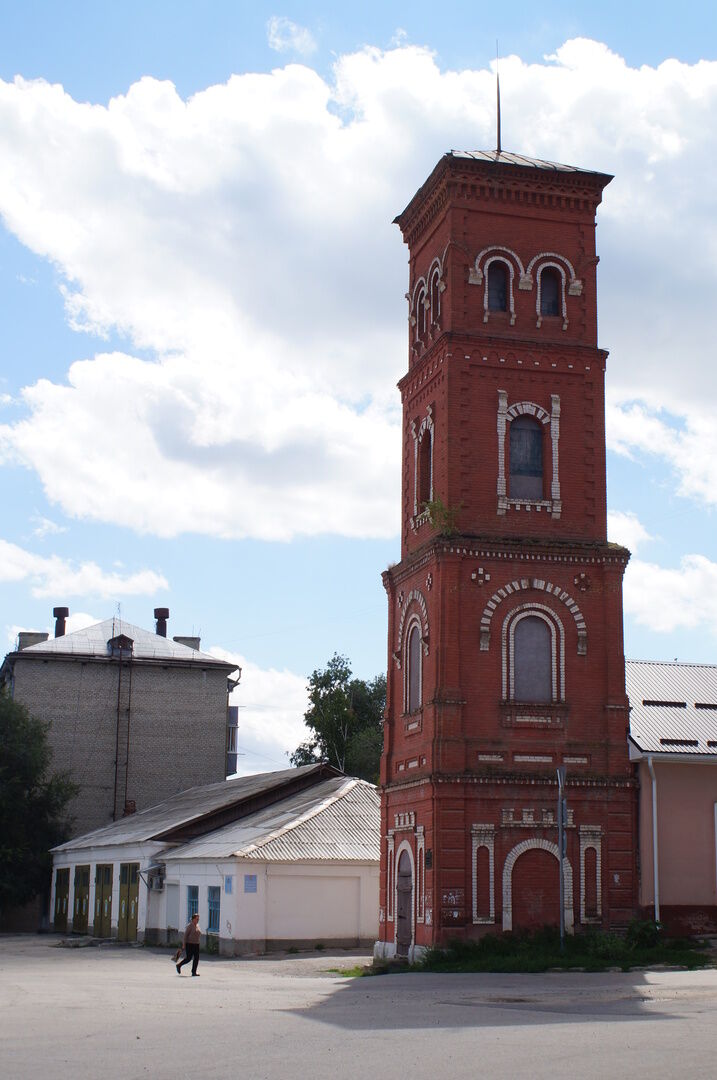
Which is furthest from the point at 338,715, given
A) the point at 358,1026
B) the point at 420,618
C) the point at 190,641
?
the point at 358,1026

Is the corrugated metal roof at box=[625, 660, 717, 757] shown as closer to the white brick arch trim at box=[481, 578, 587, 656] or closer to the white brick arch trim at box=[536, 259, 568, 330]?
→ the white brick arch trim at box=[481, 578, 587, 656]

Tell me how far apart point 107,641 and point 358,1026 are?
150 feet

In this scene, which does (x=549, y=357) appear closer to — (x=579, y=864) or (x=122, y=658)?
(x=579, y=864)

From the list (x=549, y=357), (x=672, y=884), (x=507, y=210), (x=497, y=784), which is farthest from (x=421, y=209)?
(x=672, y=884)

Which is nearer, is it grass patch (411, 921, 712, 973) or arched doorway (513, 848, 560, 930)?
grass patch (411, 921, 712, 973)

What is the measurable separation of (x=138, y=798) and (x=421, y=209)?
1300 inches

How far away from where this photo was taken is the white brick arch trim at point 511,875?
2944 centimetres

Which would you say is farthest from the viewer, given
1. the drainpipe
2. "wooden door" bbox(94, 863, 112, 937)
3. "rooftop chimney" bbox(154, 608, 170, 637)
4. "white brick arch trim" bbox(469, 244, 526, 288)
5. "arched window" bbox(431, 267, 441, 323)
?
"rooftop chimney" bbox(154, 608, 170, 637)

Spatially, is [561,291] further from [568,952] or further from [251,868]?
[251,868]

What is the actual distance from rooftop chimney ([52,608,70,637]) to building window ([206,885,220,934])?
33.7 meters

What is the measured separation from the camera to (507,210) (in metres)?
33.9

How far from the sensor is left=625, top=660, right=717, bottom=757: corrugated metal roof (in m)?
32.3

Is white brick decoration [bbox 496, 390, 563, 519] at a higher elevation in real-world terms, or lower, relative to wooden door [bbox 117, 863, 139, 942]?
higher

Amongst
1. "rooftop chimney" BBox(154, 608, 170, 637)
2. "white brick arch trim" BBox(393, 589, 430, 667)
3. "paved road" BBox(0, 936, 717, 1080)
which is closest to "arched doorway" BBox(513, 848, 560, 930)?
"paved road" BBox(0, 936, 717, 1080)
